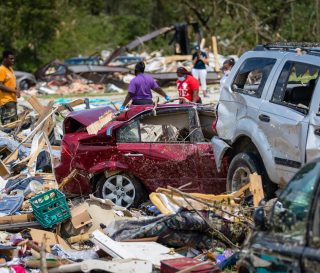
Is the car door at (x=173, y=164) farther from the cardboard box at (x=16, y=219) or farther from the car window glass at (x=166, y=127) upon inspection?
the cardboard box at (x=16, y=219)

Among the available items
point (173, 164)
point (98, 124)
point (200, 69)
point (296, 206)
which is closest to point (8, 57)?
point (98, 124)

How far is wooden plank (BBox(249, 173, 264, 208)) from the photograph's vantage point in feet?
29.1

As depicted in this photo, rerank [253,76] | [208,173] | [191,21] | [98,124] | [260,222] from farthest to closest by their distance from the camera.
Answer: [191,21], [98,124], [208,173], [253,76], [260,222]

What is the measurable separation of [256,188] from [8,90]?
27.5 ft

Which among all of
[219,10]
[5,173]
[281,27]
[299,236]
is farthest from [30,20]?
[299,236]

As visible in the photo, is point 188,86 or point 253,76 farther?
point 188,86

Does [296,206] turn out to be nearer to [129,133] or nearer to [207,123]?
[129,133]

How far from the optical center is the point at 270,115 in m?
9.28

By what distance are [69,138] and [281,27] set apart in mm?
31799

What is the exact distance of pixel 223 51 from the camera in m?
38.6

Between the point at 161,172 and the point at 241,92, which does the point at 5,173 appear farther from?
the point at 241,92

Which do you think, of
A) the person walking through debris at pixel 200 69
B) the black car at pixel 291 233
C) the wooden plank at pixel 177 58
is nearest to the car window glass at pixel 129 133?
the black car at pixel 291 233

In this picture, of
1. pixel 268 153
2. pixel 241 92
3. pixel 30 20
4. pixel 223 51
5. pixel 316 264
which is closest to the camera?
pixel 316 264

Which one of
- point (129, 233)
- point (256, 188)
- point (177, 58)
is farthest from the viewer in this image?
point (177, 58)
